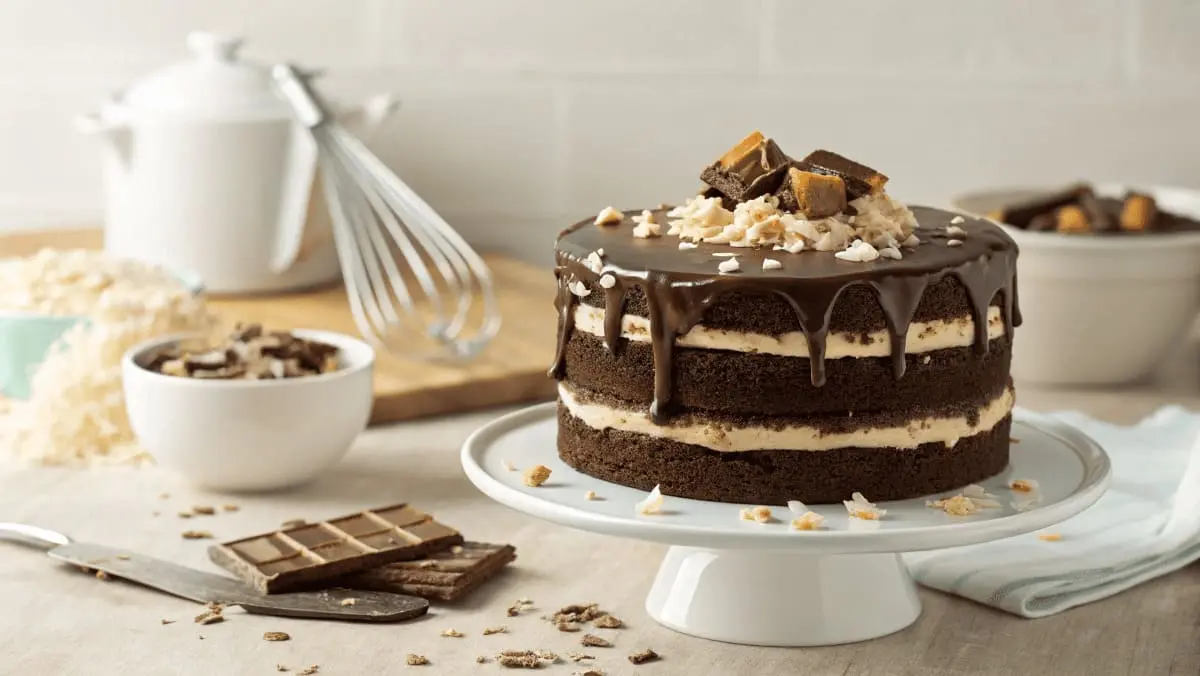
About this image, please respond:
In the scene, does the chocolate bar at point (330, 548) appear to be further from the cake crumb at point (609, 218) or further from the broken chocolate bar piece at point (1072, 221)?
the broken chocolate bar piece at point (1072, 221)

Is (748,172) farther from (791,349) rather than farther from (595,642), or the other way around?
(595,642)

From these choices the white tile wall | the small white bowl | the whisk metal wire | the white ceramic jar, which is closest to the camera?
the small white bowl

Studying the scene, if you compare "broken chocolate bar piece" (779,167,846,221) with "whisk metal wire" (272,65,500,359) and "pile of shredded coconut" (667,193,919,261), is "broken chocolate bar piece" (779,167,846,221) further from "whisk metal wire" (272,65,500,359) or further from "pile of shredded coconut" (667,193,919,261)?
"whisk metal wire" (272,65,500,359)

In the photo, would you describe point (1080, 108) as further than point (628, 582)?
Yes

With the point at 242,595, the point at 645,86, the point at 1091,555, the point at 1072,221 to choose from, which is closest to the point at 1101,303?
the point at 1072,221

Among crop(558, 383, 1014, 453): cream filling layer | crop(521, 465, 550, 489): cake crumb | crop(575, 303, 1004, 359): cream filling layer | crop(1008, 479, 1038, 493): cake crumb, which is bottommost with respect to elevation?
crop(1008, 479, 1038, 493): cake crumb

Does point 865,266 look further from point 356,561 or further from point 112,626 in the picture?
point 112,626

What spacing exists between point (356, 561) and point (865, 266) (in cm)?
42

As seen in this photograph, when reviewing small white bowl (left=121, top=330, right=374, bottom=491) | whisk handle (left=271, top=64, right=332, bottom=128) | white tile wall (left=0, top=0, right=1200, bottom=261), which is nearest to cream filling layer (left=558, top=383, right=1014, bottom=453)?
small white bowl (left=121, top=330, right=374, bottom=491)

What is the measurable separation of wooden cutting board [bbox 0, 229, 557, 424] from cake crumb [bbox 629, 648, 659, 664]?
2.05ft

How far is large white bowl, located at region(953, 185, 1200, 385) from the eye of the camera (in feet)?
5.29

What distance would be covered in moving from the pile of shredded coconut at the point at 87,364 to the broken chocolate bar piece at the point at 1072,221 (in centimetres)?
90

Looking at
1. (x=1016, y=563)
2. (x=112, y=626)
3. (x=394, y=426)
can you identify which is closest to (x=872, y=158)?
(x=394, y=426)

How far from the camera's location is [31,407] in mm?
1450
